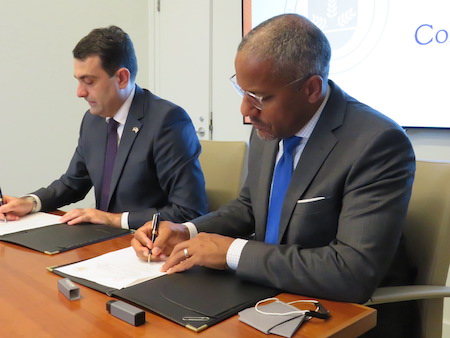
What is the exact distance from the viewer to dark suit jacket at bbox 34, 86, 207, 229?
201cm

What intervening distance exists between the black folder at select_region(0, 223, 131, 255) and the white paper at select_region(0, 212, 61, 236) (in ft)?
0.19

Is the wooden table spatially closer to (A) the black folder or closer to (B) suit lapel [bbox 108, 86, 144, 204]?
(A) the black folder

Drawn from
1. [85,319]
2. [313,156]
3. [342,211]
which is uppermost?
[313,156]

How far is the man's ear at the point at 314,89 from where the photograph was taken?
1348 mm

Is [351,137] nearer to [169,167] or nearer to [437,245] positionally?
[437,245]

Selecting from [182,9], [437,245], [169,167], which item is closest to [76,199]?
[169,167]

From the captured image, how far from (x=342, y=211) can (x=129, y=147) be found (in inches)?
43.9

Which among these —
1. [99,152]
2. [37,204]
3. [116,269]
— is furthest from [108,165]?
[116,269]

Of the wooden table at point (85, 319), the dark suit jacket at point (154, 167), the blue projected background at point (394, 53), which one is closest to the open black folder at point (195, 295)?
the wooden table at point (85, 319)

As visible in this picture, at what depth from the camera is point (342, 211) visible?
4.14 ft

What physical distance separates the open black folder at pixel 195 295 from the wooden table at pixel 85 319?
20 millimetres

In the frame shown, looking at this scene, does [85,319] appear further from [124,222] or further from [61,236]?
[124,222]

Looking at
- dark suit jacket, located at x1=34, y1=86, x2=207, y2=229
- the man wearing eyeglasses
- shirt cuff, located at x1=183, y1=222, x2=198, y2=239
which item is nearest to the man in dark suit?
dark suit jacket, located at x1=34, y1=86, x2=207, y2=229

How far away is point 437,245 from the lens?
145cm
